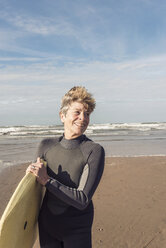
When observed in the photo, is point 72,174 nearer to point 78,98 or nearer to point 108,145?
point 78,98

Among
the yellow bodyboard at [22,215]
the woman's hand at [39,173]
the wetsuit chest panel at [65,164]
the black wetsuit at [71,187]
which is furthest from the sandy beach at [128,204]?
the woman's hand at [39,173]

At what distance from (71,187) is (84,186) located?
167mm

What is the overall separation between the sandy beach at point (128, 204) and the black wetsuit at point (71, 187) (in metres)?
2.30

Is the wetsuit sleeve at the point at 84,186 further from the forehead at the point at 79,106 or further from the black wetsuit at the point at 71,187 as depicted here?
the forehead at the point at 79,106

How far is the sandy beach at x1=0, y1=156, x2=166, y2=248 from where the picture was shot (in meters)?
4.17

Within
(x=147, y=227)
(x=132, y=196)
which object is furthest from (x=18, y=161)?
(x=147, y=227)

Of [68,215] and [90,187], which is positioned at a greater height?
[90,187]

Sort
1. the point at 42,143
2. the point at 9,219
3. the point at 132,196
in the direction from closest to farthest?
the point at 9,219
the point at 42,143
the point at 132,196

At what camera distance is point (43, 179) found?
176 centimetres

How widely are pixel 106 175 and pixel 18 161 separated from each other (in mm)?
4769

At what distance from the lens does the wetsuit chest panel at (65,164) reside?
198 cm

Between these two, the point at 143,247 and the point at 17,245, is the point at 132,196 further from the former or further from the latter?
the point at 17,245

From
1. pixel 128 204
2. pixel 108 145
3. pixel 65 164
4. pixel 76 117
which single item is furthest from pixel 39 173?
pixel 108 145

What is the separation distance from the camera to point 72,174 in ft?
6.52
